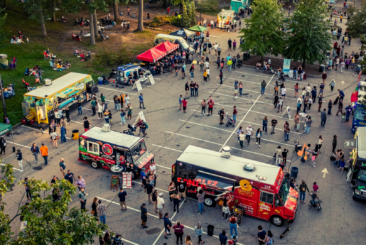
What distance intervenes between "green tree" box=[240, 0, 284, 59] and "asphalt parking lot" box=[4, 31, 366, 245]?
104 inches

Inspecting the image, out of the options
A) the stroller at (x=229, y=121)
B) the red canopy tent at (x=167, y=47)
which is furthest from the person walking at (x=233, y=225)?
the red canopy tent at (x=167, y=47)

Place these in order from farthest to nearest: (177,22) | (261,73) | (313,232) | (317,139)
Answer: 1. (177,22)
2. (261,73)
3. (317,139)
4. (313,232)

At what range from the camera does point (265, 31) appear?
1654 inches

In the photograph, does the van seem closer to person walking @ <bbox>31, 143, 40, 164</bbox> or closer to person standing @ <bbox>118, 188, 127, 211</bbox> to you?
person walking @ <bbox>31, 143, 40, 164</bbox>

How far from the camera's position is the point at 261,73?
42062mm

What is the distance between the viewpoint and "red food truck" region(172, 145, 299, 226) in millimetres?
20375

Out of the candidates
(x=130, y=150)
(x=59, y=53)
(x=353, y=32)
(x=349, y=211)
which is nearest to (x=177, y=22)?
(x=59, y=53)

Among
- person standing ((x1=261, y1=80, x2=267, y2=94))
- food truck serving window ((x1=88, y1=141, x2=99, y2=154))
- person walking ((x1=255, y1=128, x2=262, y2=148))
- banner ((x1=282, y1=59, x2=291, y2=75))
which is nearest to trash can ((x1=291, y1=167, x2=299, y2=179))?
person walking ((x1=255, y1=128, x2=262, y2=148))

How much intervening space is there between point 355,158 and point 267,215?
706 cm

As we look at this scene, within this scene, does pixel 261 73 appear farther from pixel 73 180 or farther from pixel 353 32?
pixel 73 180

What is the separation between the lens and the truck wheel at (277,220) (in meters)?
20.6

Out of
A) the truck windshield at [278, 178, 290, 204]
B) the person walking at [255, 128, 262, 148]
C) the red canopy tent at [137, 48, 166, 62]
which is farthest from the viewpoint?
the red canopy tent at [137, 48, 166, 62]

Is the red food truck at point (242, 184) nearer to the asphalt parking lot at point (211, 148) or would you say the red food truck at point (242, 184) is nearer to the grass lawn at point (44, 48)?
the asphalt parking lot at point (211, 148)

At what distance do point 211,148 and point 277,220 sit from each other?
8579 mm
